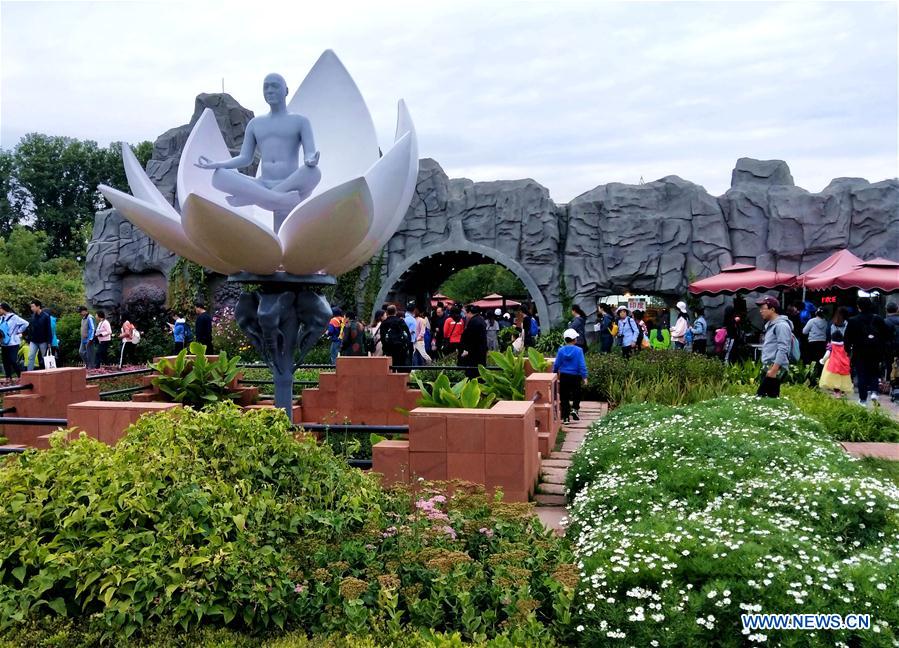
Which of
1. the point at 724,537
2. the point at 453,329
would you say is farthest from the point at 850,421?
the point at 453,329

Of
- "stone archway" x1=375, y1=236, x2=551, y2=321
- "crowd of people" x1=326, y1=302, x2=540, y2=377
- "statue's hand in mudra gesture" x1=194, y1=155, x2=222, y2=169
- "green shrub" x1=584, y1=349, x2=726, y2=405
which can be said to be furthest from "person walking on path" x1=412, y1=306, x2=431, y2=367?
"stone archway" x1=375, y1=236, x2=551, y2=321

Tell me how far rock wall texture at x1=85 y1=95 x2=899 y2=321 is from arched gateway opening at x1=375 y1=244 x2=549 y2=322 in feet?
0.15

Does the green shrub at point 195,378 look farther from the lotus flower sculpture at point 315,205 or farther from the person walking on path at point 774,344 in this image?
the person walking on path at point 774,344

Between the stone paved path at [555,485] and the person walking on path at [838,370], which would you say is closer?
the stone paved path at [555,485]

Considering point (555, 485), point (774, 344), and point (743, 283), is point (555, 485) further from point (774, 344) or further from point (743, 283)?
point (743, 283)

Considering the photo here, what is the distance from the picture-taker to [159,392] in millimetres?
7270

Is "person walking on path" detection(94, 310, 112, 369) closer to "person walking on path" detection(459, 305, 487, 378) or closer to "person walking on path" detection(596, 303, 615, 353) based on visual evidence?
"person walking on path" detection(459, 305, 487, 378)

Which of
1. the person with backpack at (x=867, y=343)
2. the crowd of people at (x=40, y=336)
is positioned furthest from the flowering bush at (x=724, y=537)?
the crowd of people at (x=40, y=336)

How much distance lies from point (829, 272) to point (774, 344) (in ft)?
25.0

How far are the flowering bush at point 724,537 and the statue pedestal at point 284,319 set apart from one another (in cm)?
228

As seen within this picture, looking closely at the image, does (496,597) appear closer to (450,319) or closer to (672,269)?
(450,319)

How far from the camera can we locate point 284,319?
18.7 ft

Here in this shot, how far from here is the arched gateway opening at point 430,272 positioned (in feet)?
65.4

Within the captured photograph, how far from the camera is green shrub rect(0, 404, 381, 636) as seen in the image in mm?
2639
